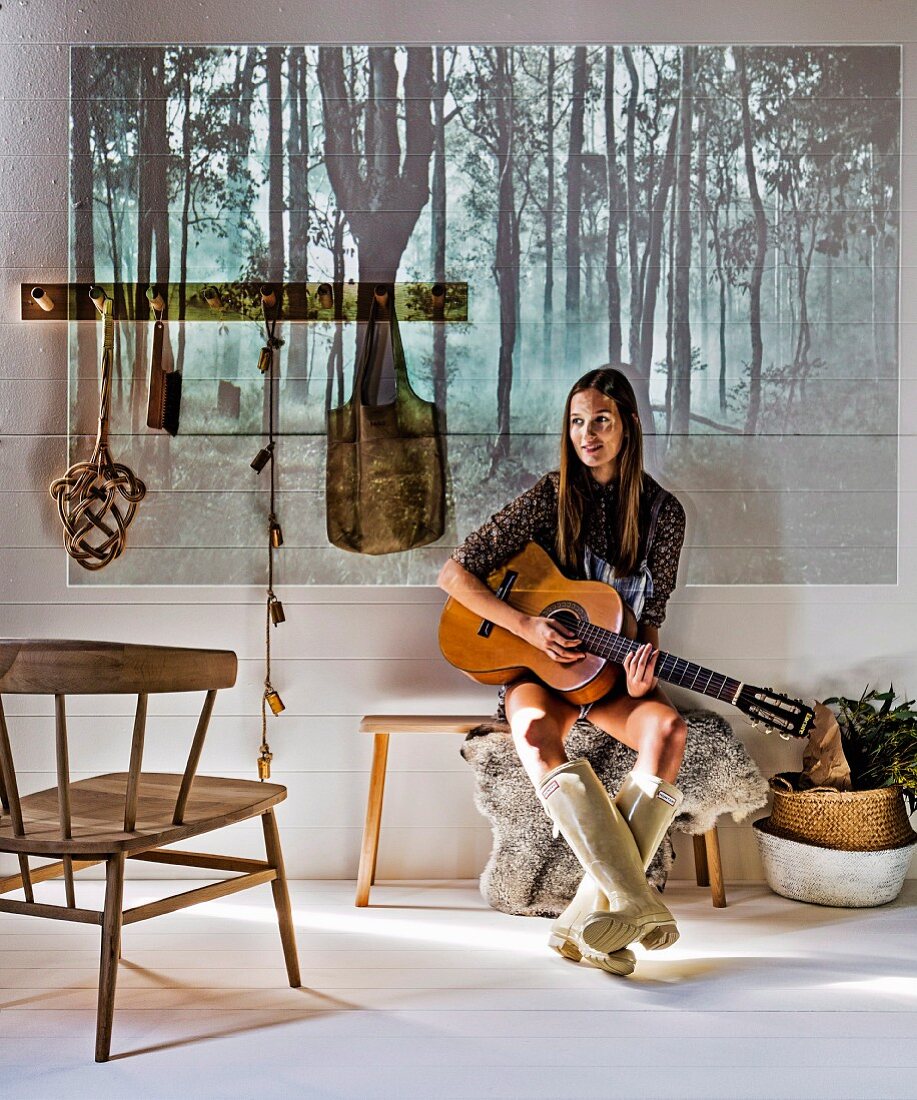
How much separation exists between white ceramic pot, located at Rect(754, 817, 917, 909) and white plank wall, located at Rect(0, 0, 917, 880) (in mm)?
259

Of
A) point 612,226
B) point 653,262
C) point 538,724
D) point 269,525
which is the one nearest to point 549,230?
point 612,226

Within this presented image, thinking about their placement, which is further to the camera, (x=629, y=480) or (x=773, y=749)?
(x=773, y=749)

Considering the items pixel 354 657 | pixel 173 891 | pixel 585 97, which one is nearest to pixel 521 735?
pixel 354 657

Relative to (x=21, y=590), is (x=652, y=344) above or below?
above

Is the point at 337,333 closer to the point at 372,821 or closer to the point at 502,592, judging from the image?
the point at 502,592

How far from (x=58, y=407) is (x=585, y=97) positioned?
1675mm

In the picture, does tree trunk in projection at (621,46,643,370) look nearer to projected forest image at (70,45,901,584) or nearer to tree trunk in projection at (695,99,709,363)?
projected forest image at (70,45,901,584)

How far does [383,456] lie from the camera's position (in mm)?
2906

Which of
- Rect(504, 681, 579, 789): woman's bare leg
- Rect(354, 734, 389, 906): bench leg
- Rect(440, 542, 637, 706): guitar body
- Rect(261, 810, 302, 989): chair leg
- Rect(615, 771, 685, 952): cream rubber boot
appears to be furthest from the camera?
Rect(354, 734, 389, 906): bench leg

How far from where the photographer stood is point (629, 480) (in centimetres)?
271

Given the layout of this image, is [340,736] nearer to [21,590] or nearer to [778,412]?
[21,590]

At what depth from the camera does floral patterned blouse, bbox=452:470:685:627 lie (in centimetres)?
269

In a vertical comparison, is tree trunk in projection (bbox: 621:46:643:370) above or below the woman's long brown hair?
above

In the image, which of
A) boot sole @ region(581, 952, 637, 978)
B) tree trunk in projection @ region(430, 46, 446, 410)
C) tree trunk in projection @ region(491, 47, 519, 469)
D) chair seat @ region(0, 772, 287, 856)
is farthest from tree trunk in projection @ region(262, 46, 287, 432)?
boot sole @ region(581, 952, 637, 978)
